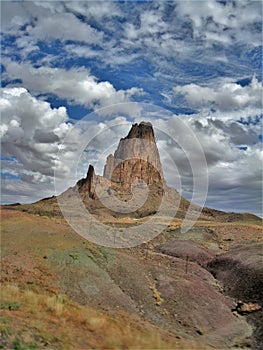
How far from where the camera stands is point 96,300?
24.2m

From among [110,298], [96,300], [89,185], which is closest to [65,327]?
[96,300]

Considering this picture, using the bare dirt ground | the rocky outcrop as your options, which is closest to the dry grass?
the bare dirt ground

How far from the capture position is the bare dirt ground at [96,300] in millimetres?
16781

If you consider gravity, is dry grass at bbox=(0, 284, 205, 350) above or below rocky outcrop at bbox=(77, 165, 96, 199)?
below

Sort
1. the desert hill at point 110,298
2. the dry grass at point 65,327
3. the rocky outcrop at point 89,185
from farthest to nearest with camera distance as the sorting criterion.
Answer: the rocky outcrop at point 89,185 → the desert hill at point 110,298 → the dry grass at point 65,327

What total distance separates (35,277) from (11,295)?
411 centimetres

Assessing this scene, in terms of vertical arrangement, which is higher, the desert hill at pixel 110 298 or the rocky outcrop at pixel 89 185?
the rocky outcrop at pixel 89 185

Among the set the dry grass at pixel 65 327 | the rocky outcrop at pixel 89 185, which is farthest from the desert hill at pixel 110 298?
the rocky outcrop at pixel 89 185

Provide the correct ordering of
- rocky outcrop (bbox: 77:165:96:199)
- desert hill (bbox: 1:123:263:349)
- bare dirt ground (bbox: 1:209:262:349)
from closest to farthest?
bare dirt ground (bbox: 1:209:262:349)
desert hill (bbox: 1:123:263:349)
rocky outcrop (bbox: 77:165:96:199)

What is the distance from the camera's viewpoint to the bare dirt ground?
1678 centimetres

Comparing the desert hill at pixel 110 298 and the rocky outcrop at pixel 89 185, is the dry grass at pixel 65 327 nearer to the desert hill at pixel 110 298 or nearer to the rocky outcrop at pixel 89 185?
the desert hill at pixel 110 298

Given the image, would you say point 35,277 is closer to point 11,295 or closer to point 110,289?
point 11,295

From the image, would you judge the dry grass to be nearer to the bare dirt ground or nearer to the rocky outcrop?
the bare dirt ground

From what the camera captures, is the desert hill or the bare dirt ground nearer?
the bare dirt ground
